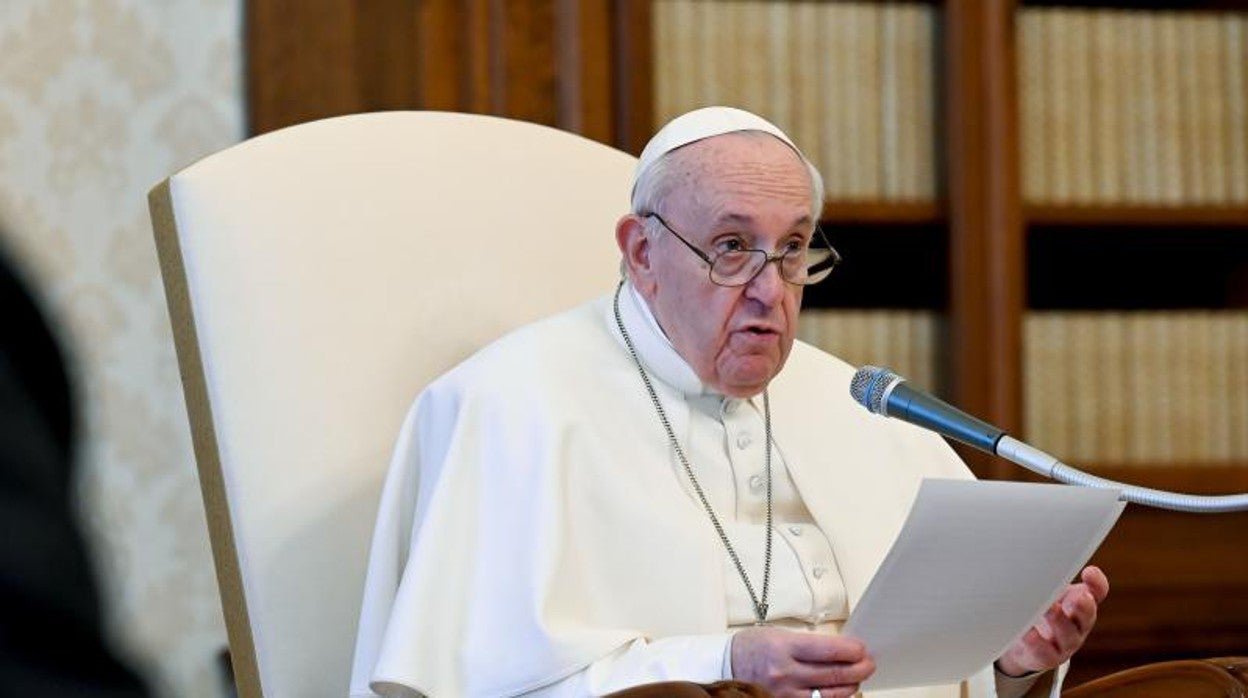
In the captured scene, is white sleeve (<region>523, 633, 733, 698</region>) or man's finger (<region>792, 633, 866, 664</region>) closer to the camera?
man's finger (<region>792, 633, 866, 664</region>)

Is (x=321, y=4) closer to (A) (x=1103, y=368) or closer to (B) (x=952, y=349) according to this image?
(B) (x=952, y=349)

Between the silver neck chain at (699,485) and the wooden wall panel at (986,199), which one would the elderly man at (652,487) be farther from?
the wooden wall panel at (986,199)

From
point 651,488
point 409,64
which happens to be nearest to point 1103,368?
point 409,64

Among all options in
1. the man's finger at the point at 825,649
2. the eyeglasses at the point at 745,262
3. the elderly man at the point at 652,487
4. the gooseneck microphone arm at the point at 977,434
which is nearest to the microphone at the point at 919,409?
the gooseneck microphone arm at the point at 977,434

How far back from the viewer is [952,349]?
4.04 m

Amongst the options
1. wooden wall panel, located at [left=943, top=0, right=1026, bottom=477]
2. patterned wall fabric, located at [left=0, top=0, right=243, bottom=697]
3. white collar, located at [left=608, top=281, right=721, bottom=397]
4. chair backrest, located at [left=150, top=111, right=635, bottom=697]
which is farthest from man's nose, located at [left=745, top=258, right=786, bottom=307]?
patterned wall fabric, located at [left=0, top=0, right=243, bottom=697]

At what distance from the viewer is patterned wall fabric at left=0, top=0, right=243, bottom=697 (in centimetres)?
388

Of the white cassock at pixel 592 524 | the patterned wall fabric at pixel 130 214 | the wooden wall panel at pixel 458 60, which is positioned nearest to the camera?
the white cassock at pixel 592 524

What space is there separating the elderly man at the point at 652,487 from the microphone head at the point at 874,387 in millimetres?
363

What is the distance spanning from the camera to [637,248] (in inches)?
105

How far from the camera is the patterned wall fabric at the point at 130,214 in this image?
3883mm

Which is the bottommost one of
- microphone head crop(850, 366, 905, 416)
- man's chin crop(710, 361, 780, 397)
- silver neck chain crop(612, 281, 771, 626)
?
silver neck chain crop(612, 281, 771, 626)

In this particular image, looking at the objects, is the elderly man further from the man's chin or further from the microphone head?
the microphone head

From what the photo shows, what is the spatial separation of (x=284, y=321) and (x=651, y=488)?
0.53 metres
